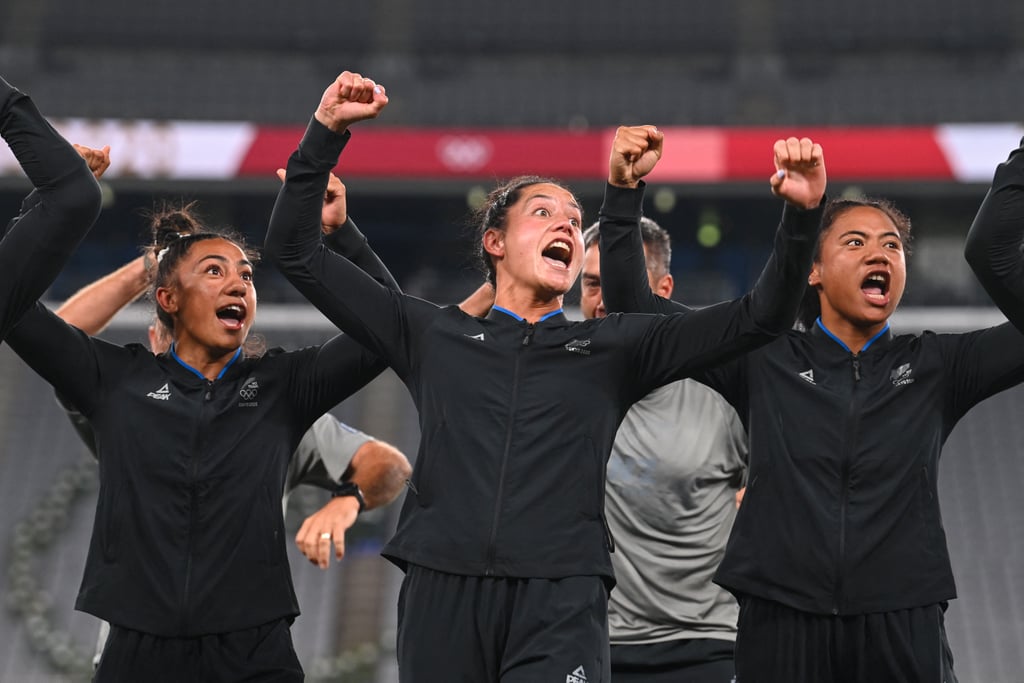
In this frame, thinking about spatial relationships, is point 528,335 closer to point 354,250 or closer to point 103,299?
point 354,250

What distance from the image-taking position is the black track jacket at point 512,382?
3529mm

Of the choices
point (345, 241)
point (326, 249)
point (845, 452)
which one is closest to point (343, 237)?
point (345, 241)

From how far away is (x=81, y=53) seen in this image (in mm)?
20297

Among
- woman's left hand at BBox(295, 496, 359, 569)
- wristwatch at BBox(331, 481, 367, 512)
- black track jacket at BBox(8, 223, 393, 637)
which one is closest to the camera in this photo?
woman's left hand at BBox(295, 496, 359, 569)

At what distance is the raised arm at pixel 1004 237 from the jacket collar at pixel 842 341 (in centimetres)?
45

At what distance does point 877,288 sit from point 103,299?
2694mm

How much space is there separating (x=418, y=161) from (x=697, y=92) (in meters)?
4.96

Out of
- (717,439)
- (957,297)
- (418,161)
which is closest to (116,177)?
(418,161)

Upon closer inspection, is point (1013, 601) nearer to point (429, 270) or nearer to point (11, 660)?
point (429, 270)

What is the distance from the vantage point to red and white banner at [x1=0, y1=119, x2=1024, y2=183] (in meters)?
15.9

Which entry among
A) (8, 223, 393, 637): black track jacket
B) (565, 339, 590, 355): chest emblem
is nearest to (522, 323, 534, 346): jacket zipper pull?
(565, 339, 590, 355): chest emblem

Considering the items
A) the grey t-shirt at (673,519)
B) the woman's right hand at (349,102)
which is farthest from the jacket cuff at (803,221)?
the grey t-shirt at (673,519)

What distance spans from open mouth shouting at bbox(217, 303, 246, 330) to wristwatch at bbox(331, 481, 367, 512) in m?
0.62

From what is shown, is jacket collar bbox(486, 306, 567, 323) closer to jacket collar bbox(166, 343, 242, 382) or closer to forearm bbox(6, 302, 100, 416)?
jacket collar bbox(166, 343, 242, 382)
